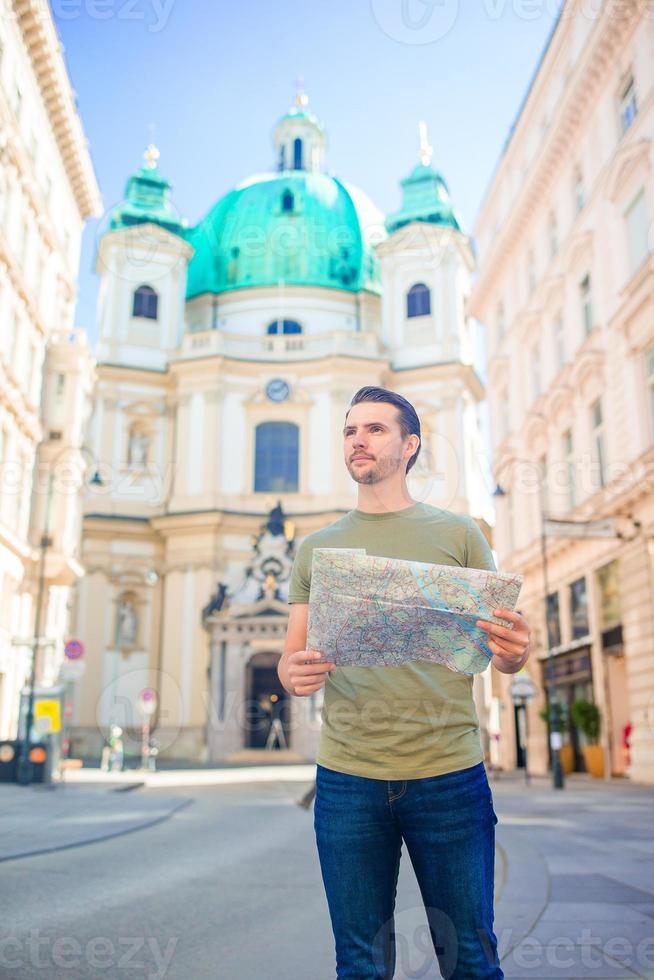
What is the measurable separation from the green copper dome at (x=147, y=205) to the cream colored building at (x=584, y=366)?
23.1m

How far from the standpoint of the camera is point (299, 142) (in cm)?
6662

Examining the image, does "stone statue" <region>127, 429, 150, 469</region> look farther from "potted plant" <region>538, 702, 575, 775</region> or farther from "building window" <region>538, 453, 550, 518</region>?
"potted plant" <region>538, 702, 575, 775</region>

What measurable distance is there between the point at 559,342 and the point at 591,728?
40.1ft

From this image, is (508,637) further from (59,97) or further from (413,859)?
(59,97)

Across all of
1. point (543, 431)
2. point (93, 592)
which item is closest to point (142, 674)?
point (93, 592)

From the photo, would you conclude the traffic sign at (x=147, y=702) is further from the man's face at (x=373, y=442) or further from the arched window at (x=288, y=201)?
the man's face at (x=373, y=442)

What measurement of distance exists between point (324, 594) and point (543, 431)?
29.7m

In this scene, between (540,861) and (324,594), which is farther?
(540,861)

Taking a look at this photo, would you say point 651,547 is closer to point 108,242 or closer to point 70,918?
point 70,918

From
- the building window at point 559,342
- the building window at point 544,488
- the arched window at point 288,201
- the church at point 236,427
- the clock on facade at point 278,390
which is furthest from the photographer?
the arched window at point 288,201

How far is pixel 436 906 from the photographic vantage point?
299 cm

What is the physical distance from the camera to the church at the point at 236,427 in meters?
Result: 43.1

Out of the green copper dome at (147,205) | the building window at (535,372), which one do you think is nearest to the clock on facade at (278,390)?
the green copper dome at (147,205)

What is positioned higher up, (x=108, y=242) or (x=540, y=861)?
(x=108, y=242)
